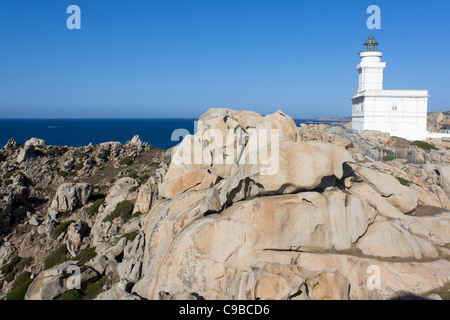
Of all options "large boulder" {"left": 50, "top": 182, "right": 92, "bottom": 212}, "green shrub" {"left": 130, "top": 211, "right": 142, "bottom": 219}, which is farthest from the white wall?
"large boulder" {"left": 50, "top": 182, "right": 92, "bottom": 212}

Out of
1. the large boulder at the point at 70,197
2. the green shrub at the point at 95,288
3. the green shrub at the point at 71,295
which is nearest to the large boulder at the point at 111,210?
the large boulder at the point at 70,197

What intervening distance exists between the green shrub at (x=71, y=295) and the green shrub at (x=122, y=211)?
7.49 metres

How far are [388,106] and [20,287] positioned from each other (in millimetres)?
56711

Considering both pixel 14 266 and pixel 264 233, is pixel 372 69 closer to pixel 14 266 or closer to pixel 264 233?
pixel 264 233

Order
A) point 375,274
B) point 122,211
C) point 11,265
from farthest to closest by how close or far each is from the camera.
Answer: point 122,211 < point 11,265 < point 375,274

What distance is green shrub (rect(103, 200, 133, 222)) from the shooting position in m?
23.8

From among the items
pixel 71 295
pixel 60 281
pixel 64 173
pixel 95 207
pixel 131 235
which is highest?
pixel 64 173

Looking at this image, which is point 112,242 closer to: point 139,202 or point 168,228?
point 139,202

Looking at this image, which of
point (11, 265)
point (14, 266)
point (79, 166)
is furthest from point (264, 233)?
point (79, 166)

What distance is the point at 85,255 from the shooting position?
2122cm

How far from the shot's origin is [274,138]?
15.8 meters

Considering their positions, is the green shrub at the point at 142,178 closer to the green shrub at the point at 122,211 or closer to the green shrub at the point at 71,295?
the green shrub at the point at 122,211
